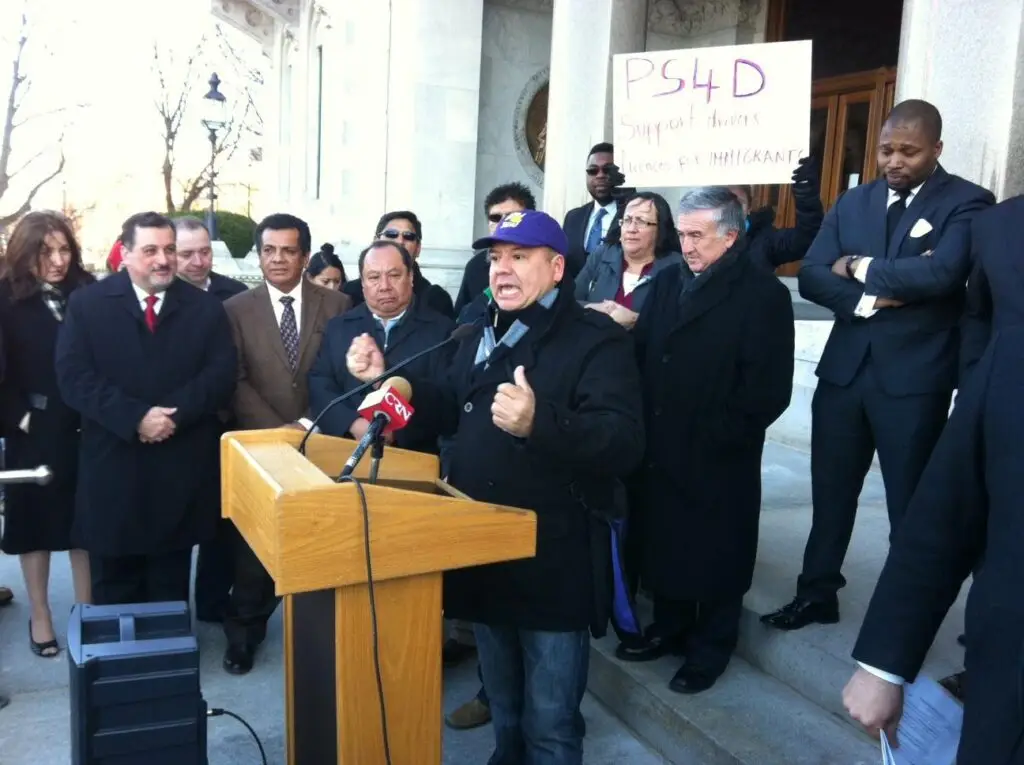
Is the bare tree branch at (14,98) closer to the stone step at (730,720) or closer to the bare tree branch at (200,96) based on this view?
the bare tree branch at (200,96)

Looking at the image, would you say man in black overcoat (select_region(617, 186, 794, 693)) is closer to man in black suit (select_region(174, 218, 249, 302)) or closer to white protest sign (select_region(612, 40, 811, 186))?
white protest sign (select_region(612, 40, 811, 186))

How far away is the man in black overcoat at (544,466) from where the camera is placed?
97.7 inches

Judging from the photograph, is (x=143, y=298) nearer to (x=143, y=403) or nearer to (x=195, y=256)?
(x=143, y=403)

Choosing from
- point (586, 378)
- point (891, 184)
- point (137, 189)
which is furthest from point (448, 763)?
point (137, 189)

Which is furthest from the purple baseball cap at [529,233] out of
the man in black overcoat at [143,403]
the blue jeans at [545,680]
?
the man in black overcoat at [143,403]

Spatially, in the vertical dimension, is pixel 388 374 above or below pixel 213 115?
below

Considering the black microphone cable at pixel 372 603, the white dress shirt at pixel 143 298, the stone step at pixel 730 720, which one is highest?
the white dress shirt at pixel 143 298

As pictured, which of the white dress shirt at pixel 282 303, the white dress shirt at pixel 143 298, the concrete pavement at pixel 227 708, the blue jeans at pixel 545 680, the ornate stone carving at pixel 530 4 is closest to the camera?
the blue jeans at pixel 545 680

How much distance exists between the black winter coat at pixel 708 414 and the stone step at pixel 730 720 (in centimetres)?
38

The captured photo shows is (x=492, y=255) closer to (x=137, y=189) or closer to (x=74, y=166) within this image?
(x=74, y=166)

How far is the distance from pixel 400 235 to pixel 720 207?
2.37 metres

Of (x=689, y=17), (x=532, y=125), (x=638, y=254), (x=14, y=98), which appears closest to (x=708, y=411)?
(x=638, y=254)

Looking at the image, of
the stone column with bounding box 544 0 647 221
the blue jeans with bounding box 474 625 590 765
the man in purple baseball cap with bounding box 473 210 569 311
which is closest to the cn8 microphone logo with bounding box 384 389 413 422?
the man in purple baseball cap with bounding box 473 210 569 311

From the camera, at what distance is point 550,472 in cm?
250
